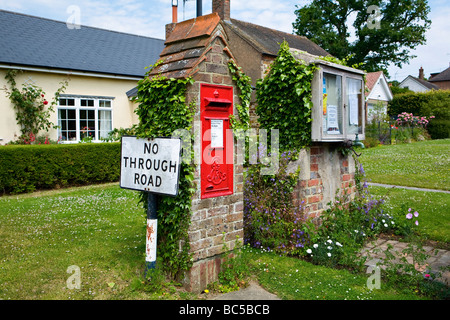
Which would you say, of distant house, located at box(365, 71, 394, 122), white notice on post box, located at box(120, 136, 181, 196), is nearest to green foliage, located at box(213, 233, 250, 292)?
white notice on post box, located at box(120, 136, 181, 196)

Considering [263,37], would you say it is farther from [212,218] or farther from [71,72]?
[212,218]

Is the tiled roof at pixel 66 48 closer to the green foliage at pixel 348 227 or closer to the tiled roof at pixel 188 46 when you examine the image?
the tiled roof at pixel 188 46

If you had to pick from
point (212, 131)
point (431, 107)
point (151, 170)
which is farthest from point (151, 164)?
point (431, 107)

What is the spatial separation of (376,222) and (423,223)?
948 millimetres

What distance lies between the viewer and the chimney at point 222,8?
20516 mm

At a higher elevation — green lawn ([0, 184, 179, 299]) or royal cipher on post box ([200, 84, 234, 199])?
royal cipher on post box ([200, 84, 234, 199])

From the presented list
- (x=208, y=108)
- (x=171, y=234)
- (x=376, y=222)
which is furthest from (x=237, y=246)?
(x=376, y=222)

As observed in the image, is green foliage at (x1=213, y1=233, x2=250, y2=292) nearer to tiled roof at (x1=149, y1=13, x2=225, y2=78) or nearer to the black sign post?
the black sign post

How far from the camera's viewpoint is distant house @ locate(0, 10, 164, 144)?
13031mm

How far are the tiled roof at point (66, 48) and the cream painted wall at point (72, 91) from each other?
45 centimetres

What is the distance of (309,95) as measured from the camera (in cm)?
513

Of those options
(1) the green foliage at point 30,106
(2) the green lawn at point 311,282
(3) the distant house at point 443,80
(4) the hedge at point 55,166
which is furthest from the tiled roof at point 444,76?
(2) the green lawn at point 311,282

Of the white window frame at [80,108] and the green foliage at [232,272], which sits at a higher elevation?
the white window frame at [80,108]

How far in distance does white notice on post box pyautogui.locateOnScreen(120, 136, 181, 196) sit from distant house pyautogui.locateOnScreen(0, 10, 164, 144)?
10.8 meters
